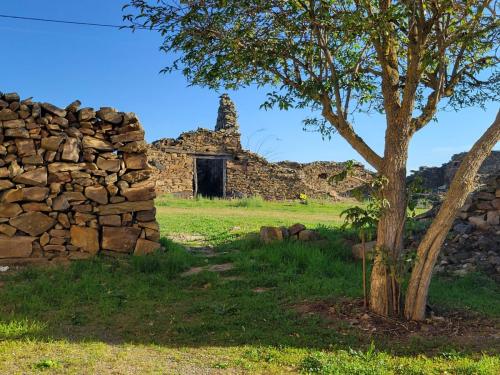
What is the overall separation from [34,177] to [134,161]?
61.1 inches

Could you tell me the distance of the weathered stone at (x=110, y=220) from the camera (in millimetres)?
8188

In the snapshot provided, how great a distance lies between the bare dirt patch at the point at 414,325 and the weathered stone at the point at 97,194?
3.90 m

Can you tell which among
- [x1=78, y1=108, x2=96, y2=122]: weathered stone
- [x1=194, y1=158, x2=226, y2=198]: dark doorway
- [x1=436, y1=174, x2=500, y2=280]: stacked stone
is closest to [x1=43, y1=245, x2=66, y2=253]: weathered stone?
[x1=78, y1=108, x2=96, y2=122]: weathered stone

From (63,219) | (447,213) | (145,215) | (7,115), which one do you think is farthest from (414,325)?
(7,115)

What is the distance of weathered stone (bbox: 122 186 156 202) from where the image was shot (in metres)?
8.34

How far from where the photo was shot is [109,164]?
833cm

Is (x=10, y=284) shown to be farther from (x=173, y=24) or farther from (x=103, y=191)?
(x=173, y=24)

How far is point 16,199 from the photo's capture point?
26.0 ft

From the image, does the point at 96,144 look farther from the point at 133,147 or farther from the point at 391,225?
the point at 391,225

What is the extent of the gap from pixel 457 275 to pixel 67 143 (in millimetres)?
6499

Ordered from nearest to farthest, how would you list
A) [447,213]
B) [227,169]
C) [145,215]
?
[447,213] < [145,215] < [227,169]

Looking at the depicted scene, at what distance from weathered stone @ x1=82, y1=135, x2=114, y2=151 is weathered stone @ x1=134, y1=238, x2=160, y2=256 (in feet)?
5.22

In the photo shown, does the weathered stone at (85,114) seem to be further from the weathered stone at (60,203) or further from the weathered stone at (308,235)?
the weathered stone at (308,235)

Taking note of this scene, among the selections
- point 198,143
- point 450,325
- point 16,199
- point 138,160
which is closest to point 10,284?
point 16,199
